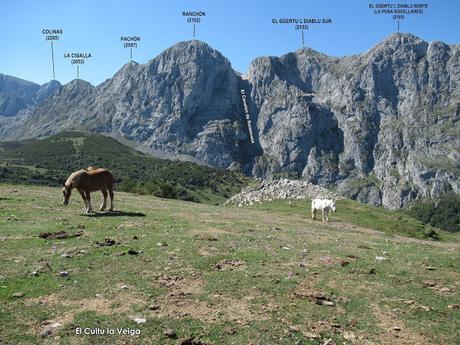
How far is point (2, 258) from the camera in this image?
15328 millimetres

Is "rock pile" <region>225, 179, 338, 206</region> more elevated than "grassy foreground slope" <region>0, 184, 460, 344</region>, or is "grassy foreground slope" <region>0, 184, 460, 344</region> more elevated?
"grassy foreground slope" <region>0, 184, 460, 344</region>

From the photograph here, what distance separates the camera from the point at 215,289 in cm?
1348

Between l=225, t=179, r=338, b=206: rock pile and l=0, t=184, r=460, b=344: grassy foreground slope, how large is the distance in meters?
41.0

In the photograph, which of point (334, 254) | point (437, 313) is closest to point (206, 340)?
→ point (437, 313)

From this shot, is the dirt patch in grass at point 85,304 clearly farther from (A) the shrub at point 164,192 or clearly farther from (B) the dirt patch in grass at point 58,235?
(A) the shrub at point 164,192

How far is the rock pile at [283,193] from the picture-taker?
62800 millimetres

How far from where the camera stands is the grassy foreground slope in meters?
10.7

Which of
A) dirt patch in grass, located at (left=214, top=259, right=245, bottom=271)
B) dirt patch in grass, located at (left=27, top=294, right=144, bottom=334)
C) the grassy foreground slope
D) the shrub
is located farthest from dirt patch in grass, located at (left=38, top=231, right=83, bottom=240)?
the shrub

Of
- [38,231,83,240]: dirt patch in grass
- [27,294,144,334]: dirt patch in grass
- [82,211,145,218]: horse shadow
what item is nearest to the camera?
[27,294,144,334]: dirt patch in grass

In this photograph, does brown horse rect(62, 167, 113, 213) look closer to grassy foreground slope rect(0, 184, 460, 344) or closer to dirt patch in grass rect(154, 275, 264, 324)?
grassy foreground slope rect(0, 184, 460, 344)

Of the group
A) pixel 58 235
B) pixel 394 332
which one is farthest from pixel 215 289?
pixel 58 235

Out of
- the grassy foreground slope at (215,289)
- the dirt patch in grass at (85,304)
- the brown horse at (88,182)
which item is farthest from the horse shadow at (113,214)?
the dirt patch in grass at (85,304)

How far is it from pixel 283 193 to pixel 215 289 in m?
51.6

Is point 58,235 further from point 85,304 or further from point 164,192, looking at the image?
point 164,192
